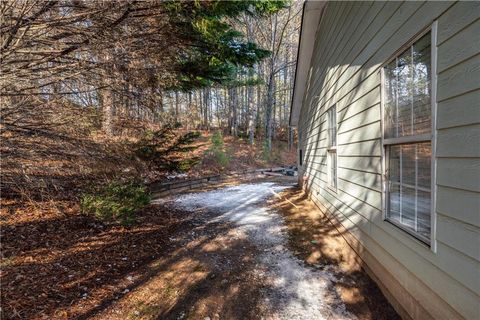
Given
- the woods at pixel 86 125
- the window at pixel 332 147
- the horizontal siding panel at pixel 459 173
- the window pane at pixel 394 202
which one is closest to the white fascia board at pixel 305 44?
the woods at pixel 86 125

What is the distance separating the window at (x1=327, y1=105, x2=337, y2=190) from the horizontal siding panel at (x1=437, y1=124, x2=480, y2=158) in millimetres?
3292

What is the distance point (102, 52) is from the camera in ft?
14.4

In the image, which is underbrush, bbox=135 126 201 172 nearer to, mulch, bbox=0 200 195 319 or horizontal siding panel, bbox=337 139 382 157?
mulch, bbox=0 200 195 319

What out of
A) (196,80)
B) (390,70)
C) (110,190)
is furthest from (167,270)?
(196,80)

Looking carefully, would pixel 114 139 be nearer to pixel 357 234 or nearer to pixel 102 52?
pixel 102 52

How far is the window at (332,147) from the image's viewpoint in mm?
5422

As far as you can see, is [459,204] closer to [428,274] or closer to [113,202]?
[428,274]

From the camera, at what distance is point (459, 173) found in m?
1.87

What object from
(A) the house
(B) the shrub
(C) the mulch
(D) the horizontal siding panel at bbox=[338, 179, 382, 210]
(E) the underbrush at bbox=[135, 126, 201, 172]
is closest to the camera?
(A) the house

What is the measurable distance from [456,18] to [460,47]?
0.78 ft

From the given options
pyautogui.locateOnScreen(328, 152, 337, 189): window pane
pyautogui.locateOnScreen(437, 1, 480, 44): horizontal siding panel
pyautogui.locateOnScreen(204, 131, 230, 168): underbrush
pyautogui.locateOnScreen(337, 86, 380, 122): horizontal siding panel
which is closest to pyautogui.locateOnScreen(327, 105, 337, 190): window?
pyautogui.locateOnScreen(328, 152, 337, 189): window pane

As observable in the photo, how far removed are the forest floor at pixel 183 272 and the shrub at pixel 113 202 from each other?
23 cm

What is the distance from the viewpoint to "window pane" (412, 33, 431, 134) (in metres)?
2.35

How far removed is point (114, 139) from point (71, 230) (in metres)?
1.80
